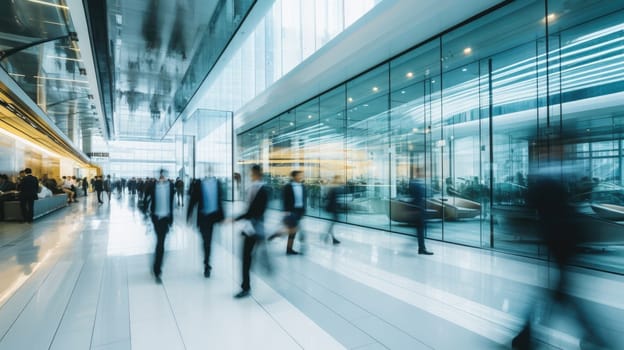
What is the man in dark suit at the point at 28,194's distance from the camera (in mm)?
10594

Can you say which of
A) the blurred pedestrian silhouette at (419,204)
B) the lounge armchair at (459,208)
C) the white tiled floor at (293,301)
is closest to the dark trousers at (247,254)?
the white tiled floor at (293,301)

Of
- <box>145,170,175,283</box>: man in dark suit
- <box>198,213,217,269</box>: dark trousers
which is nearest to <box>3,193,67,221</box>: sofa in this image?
<box>145,170,175,283</box>: man in dark suit

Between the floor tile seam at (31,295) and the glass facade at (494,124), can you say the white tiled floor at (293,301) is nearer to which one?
the floor tile seam at (31,295)

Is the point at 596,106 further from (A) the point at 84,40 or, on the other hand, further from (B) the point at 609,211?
(A) the point at 84,40

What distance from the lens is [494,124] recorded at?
7.08 metres

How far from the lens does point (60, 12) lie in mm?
6441

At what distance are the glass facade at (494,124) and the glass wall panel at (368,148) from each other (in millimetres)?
38

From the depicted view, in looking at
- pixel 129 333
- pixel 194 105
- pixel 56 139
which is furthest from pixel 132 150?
pixel 129 333

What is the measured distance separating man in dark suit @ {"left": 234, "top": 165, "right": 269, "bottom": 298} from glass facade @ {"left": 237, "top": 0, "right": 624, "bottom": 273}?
9.97 feet

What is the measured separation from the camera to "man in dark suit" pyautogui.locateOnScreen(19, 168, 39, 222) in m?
10.6

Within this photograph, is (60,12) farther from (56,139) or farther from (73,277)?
(56,139)

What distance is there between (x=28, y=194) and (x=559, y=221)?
46.6 ft

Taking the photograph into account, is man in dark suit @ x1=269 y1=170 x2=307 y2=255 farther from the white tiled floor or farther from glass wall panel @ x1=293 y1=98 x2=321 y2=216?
glass wall panel @ x1=293 y1=98 x2=321 y2=216

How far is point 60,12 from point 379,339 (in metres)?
8.23
